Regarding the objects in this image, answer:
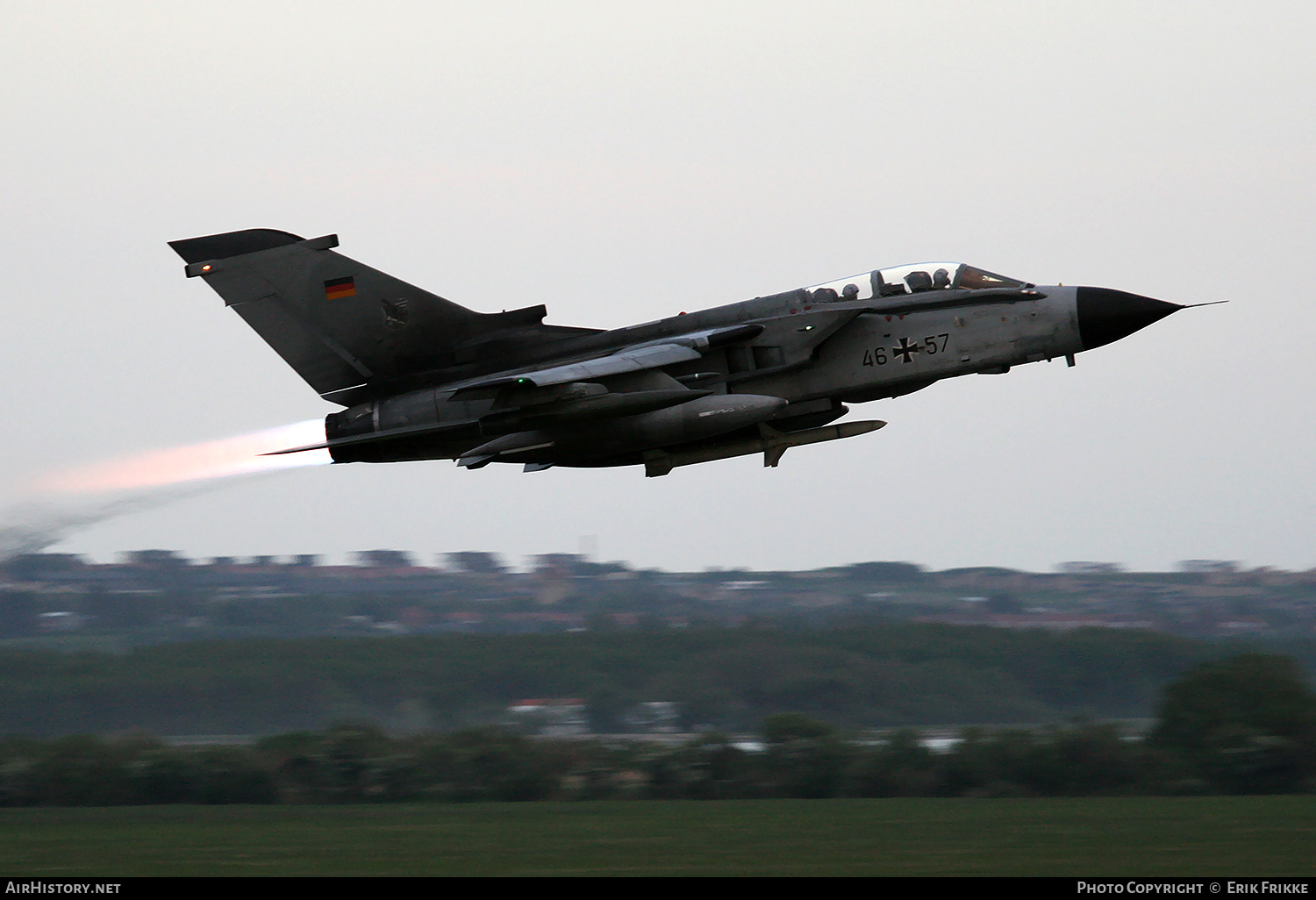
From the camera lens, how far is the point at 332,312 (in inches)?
867

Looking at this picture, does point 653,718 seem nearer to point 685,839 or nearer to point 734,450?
point 685,839

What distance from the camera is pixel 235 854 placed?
112ft

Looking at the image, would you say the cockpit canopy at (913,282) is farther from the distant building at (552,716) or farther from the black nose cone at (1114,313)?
the distant building at (552,716)

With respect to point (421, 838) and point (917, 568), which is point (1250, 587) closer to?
point (917, 568)

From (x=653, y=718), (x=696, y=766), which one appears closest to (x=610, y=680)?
(x=653, y=718)

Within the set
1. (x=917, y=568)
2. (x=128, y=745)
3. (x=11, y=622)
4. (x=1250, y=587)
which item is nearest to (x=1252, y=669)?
(x=1250, y=587)

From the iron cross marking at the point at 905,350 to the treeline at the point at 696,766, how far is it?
29.7 metres

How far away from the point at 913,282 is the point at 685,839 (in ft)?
62.2

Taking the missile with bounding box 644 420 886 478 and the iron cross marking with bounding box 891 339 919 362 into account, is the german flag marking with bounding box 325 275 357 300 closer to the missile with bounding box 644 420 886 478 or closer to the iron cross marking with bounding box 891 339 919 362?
the missile with bounding box 644 420 886 478

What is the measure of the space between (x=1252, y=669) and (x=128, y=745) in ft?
130

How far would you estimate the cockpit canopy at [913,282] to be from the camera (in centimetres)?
2098

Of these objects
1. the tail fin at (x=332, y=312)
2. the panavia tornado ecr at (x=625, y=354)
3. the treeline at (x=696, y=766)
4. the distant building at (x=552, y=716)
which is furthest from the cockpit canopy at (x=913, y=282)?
the distant building at (x=552, y=716)

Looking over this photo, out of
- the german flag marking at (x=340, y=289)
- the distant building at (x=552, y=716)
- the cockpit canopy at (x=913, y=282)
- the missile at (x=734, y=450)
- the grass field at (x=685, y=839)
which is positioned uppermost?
the german flag marking at (x=340, y=289)

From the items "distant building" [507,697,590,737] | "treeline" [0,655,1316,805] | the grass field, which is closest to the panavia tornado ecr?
the grass field
